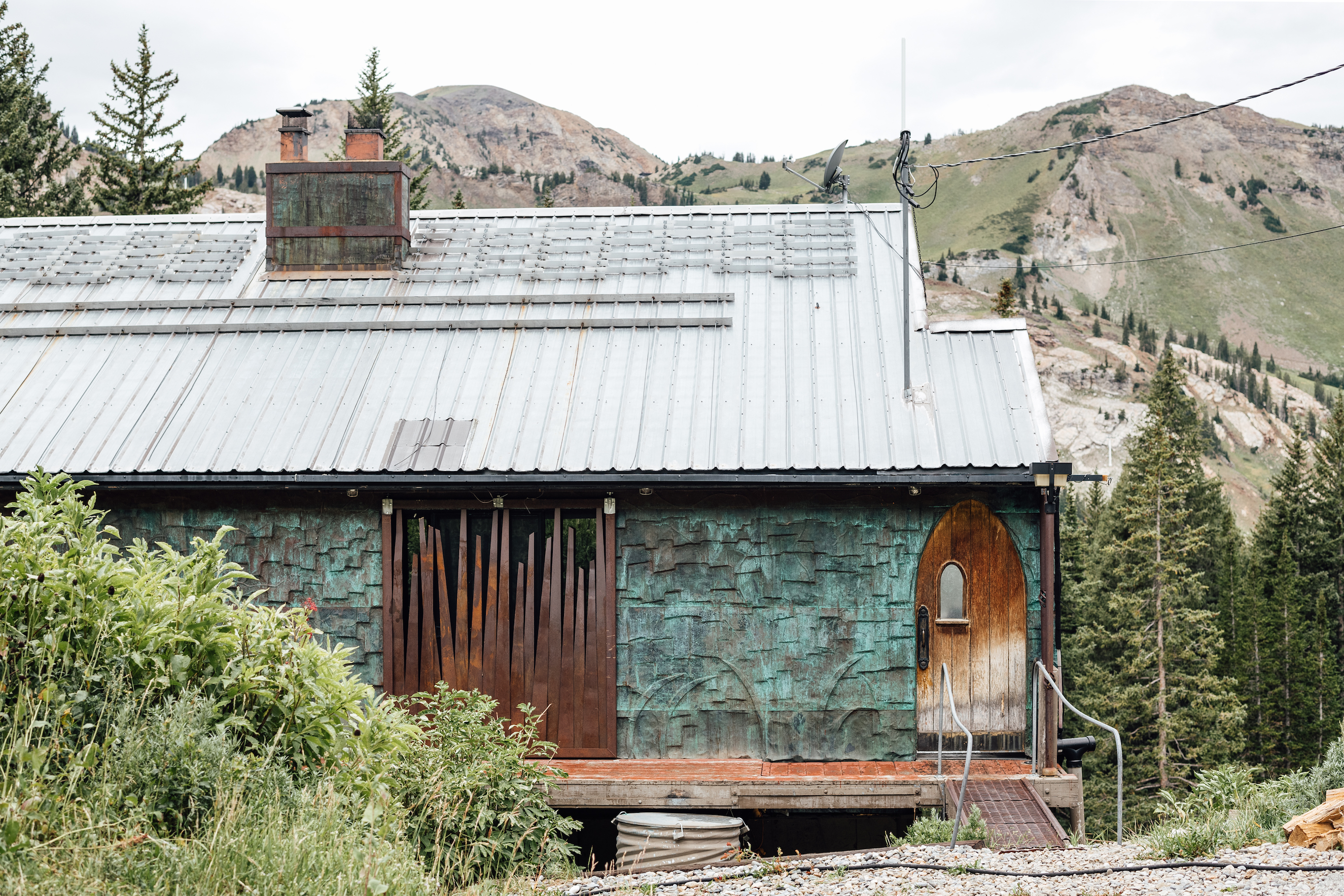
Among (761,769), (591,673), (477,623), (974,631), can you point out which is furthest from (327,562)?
(974,631)

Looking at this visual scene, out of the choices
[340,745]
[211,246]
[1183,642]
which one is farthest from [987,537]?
[1183,642]

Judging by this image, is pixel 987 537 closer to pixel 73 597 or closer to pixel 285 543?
pixel 285 543

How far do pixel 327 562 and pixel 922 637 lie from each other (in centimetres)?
488

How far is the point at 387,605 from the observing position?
8.19 meters

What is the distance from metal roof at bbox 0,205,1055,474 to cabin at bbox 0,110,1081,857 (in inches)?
1.4

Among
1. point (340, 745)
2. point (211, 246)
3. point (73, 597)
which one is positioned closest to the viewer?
point (73, 597)

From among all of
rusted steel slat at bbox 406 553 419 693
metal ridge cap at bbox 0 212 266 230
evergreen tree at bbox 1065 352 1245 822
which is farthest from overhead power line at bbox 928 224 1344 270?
rusted steel slat at bbox 406 553 419 693

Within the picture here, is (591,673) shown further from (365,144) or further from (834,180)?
(365,144)

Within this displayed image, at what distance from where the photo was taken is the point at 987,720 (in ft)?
26.0

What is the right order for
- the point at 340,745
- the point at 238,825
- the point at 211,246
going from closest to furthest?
1. the point at 238,825
2. the point at 340,745
3. the point at 211,246

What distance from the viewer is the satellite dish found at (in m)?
10.3

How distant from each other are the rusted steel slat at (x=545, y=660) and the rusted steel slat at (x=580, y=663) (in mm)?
185

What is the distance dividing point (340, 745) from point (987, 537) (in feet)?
17.0

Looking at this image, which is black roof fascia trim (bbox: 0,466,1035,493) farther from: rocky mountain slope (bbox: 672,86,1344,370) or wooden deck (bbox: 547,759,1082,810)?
rocky mountain slope (bbox: 672,86,1344,370)
